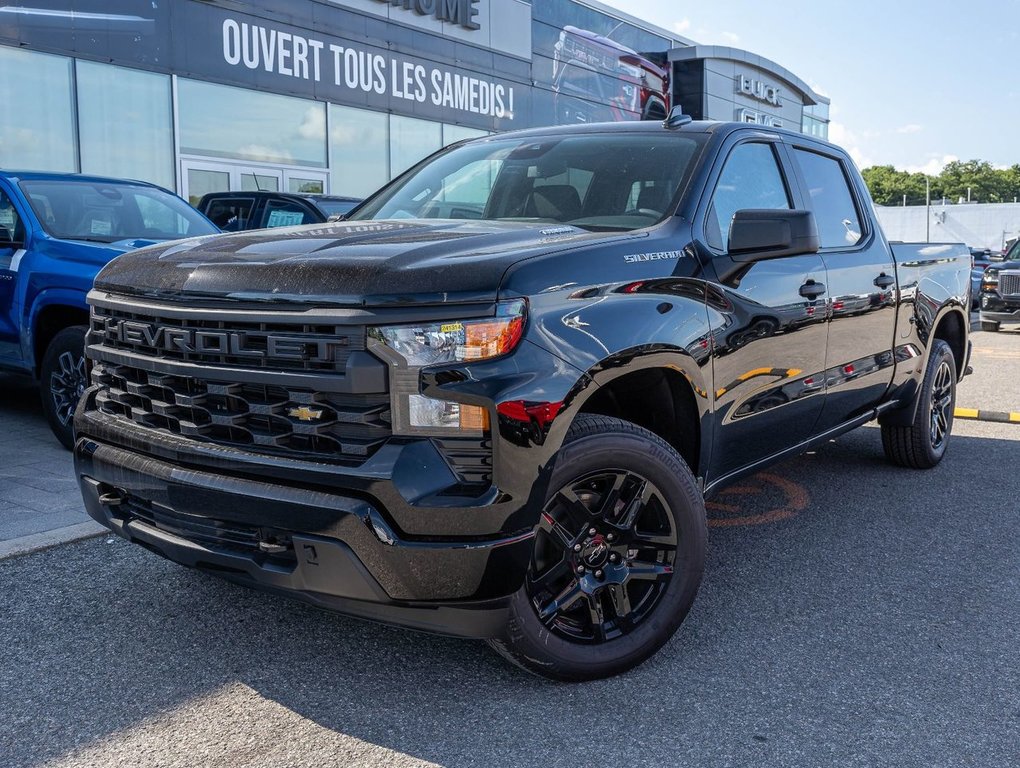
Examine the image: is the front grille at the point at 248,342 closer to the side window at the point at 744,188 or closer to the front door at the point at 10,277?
the side window at the point at 744,188

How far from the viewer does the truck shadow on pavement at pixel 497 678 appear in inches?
103

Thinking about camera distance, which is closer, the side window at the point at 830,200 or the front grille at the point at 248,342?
the front grille at the point at 248,342

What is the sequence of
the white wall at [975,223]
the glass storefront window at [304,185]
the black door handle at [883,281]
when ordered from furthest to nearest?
the white wall at [975,223] → the glass storefront window at [304,185] → the black door handle at [883,281]

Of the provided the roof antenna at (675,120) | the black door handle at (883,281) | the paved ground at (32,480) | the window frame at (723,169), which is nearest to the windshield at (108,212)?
the paved ground at (32,480)

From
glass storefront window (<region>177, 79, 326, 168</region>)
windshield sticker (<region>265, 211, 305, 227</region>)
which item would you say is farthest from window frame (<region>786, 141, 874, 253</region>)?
glass storefront window (<region>177, 79, 326, 168</region>)

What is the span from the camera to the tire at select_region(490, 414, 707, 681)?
281cm

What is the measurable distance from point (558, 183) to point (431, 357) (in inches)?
63.6

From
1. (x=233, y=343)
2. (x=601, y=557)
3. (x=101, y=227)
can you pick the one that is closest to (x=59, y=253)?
(x=101, y=227)

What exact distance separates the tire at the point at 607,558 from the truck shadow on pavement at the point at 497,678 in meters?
0.14

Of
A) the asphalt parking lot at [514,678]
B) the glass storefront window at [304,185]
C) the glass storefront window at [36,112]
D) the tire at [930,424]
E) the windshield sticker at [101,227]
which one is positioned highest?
the glass storefront window at [36,112]

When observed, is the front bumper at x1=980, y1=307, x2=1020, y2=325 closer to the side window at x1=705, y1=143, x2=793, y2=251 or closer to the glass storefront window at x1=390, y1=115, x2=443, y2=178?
the glass storefront window at x1=390, y1=115, x2=443, y2=178

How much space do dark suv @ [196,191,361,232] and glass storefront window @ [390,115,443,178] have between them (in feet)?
22.9

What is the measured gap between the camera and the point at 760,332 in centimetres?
365

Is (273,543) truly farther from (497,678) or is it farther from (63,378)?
(63,378)
